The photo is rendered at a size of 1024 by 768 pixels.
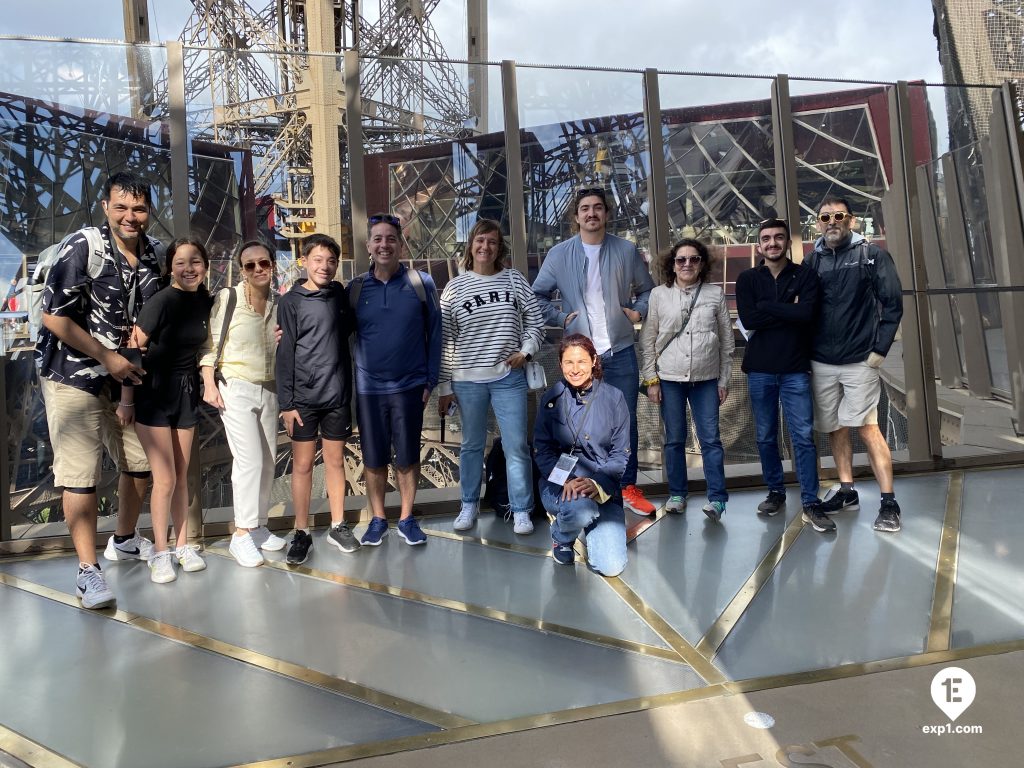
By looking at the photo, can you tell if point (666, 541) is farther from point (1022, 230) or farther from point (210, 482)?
point (1022, 230)

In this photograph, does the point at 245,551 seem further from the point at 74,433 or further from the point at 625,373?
the point at 625,373

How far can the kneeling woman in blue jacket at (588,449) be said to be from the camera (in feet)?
10.8

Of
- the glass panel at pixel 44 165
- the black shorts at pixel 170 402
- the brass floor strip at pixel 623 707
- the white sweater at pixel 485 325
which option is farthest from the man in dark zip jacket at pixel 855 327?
the glass panel at pixel 44 165

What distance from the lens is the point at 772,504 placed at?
420cm

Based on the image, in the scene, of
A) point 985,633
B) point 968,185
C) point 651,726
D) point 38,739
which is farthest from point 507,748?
point 968,185

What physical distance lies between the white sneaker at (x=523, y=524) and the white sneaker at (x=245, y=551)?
1.29 meters

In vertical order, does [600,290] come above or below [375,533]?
above

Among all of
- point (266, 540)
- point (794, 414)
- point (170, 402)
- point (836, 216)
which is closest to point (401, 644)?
point (266, 540)

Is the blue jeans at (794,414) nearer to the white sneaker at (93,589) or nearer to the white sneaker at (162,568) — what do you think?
the white sneaker at (162,568)

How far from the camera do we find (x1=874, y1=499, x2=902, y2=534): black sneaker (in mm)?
3783

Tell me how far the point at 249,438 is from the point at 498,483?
1432mm

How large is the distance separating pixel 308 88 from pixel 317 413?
201 centimetres

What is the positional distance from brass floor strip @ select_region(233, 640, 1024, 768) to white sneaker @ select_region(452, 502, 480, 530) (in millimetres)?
1845

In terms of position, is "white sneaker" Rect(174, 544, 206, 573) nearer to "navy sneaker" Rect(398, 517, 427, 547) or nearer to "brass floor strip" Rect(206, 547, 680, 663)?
"brass floor strip" Rect(206, 547, 680, 663)
